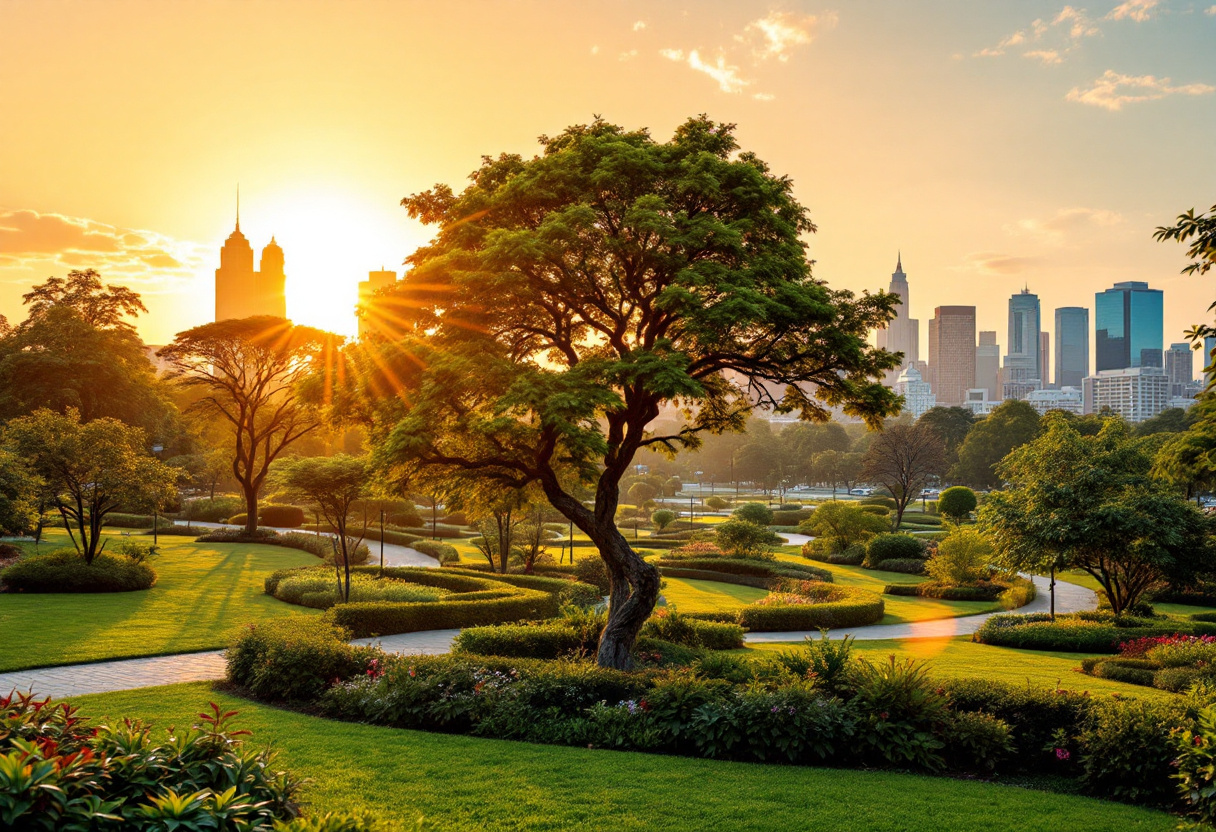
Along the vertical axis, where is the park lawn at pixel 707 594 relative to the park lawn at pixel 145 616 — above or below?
below

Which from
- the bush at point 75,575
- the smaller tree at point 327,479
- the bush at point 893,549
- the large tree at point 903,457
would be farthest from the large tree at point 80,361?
the large tree at point 903,457

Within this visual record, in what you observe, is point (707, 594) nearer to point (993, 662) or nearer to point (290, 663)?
point (993, 662)

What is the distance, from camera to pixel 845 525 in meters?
41.8

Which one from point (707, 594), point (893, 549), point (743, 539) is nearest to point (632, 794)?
point (707, 594)

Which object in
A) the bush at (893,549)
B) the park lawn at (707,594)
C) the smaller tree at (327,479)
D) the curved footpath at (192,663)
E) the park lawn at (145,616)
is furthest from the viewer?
the bush at (893,549)

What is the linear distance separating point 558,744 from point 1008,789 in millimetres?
5135

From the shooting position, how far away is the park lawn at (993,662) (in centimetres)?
1443

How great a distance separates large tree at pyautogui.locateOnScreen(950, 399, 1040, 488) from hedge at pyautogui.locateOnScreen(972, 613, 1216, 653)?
5417cm

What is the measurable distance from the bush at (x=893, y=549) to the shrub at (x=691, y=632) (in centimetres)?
2199

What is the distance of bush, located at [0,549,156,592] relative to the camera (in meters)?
21.6

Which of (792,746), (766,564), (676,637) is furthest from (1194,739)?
(766,564)

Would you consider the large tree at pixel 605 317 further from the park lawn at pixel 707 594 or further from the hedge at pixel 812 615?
Result: the park lawn at pixel 707 594

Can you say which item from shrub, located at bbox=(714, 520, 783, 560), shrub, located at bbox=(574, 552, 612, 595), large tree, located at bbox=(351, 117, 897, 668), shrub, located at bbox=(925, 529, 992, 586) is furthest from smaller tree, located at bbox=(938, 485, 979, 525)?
large tree, located at bbox=(351, 117, 897, 668)

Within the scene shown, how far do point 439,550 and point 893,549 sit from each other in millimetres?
21659
